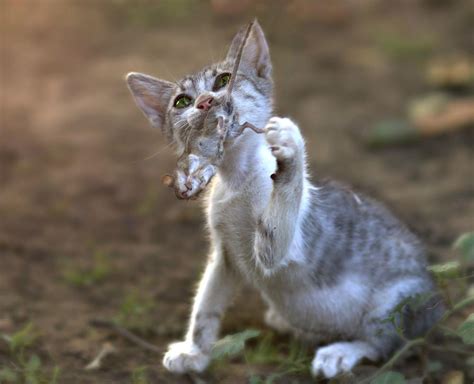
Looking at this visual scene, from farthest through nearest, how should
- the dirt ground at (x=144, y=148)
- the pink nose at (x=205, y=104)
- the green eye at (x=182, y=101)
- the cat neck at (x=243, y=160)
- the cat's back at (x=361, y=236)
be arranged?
the dirt ground at (x=144, y=148) < the cat's back at (x=361, y=236) < the green eye at (x=182, y=101) < the cat neck at (x=243, y=160) < the pink nose at (x=205, y=104)

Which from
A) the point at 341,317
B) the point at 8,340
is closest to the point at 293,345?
the point at 341,317

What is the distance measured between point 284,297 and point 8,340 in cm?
139

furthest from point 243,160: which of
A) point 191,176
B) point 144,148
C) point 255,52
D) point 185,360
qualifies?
point 144,148

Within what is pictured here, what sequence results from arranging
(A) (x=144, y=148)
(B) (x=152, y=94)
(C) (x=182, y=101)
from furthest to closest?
(A) (x=144, y=148) → (B) (x=152, y=94) → (C) (x=182, y=101)

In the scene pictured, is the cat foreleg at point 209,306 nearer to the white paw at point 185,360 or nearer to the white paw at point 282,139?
the white paw at point 185,360

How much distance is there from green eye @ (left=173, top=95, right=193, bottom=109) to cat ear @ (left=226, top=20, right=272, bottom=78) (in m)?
0.34

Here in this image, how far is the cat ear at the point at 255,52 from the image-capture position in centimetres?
347

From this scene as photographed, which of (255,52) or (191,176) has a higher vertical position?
(255,52)

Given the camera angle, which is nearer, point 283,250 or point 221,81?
point 283,250

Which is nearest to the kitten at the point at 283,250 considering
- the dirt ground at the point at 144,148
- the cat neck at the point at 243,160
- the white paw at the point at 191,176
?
the cat neck at the point at 243,160

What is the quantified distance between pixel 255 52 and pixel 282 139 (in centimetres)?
78

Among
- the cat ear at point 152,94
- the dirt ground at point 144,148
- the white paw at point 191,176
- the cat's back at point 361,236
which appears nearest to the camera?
the white paw at point 191,176

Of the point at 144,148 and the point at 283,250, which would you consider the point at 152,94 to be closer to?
the point at 283,250

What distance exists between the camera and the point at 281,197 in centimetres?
302
